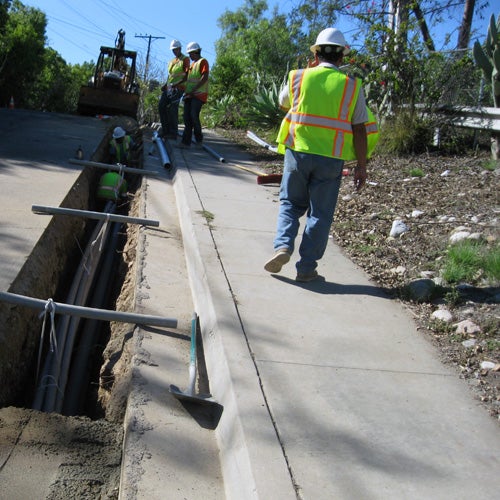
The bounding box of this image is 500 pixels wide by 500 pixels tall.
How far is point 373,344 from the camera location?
13.0 ft

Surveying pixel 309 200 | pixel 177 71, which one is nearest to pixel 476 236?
pixel 309 200

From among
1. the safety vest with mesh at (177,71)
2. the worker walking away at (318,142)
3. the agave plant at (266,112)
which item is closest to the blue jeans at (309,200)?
the worker walking away at (318,142)

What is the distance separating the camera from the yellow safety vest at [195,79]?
12.0 metres

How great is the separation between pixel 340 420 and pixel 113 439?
107 centimetres

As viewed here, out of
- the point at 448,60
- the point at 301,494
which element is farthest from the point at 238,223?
the point at 448,60

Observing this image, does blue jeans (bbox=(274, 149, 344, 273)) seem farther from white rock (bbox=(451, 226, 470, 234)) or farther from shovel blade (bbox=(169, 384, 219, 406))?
shovel blade (bbox=(169, 384, 219, 406))

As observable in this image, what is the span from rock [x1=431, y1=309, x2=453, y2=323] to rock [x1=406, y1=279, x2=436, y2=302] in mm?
243

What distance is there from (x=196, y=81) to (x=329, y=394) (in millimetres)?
9667

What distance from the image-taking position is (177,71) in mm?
12508


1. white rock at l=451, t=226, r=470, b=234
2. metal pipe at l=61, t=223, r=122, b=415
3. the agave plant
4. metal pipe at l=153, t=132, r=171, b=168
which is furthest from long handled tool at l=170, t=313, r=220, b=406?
the agave plant

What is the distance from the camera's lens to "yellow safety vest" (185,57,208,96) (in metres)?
12.0

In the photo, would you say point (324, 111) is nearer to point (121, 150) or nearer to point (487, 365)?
point (487, 365)

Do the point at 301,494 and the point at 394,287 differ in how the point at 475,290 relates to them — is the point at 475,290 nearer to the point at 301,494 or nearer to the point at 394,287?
the point at 394,287

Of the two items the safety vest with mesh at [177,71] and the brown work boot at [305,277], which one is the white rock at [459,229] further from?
the safety vest with mesh at [177,71]
